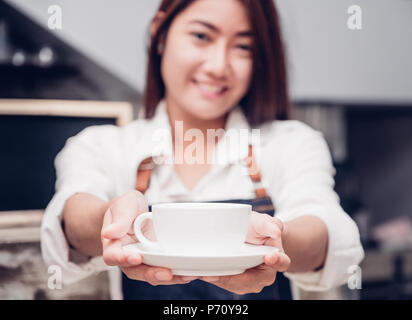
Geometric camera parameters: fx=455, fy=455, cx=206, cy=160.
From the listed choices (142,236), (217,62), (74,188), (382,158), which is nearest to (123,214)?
(142,236)

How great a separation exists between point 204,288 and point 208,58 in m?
0.38

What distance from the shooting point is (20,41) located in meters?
0.84

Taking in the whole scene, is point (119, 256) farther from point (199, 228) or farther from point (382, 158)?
point (382, 158)

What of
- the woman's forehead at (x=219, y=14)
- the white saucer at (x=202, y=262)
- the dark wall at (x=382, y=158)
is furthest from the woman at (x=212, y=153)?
the white saucer at (x=202, y=262)

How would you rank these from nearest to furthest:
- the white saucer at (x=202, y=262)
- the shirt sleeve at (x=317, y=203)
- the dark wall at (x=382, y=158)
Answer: the white saucer at (x=202, y=262) < the shirt sleeve at (x=317, y=203) < the dark wall at (x=382, y=158)

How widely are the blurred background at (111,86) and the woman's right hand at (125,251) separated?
0.32 meters

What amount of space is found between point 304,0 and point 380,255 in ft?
1.69

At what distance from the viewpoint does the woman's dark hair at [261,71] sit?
2.56ft

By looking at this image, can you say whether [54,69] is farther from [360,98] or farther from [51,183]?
[360,98]

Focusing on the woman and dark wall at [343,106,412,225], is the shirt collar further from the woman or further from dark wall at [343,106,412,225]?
dark wall at [343,106,412,225]

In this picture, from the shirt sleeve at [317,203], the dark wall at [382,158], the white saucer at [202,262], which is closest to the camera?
the white saucer at [202,262]

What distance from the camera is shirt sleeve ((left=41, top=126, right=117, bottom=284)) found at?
0.72m

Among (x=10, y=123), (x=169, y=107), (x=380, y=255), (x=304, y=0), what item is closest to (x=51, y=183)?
(x=10, y=123)

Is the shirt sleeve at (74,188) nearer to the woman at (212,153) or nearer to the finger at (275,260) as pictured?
the woman at (212,153)
